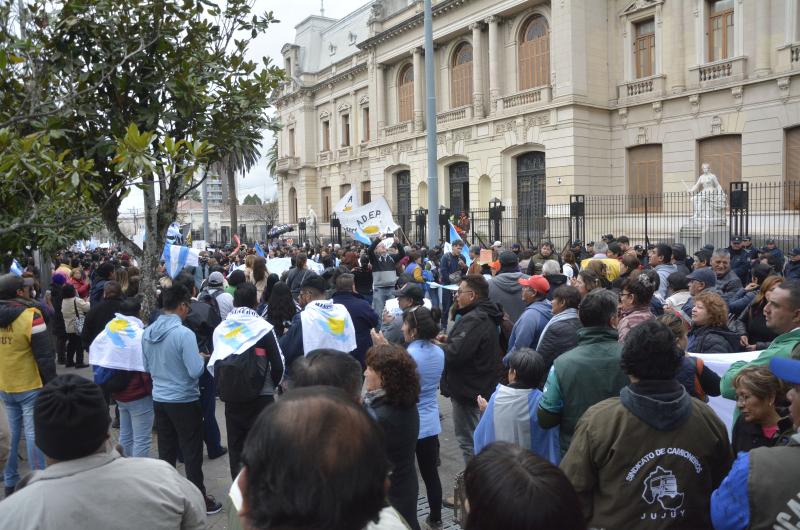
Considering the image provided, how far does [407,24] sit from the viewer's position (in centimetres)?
3173

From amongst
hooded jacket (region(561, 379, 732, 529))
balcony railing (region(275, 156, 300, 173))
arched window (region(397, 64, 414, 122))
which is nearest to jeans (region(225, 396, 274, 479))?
hooded jacket (region(561, 379, 732, 529))

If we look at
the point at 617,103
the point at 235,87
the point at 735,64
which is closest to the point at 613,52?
the point at 617,103

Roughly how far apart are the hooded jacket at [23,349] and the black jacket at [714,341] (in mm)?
5466

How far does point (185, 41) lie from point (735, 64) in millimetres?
20866

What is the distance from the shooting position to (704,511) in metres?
2.52

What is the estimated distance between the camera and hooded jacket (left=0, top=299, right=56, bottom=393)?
17.2 feet

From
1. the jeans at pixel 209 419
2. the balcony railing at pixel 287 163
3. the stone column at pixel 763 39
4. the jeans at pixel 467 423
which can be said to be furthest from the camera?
the balcony railing at pixel 287 163

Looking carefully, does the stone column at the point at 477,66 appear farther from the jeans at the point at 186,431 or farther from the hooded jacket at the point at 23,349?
the jeans at the point at 186,431

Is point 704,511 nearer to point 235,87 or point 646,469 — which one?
point 646,469

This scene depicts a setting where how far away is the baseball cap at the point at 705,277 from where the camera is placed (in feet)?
21.6

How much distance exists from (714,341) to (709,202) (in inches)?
669

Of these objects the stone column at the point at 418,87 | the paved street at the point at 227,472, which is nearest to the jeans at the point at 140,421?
the paved street at the point at 227,472

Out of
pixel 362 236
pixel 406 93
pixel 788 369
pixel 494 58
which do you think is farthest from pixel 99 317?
pixel 406 93

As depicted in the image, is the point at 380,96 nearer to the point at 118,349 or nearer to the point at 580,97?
the point at 580,97
